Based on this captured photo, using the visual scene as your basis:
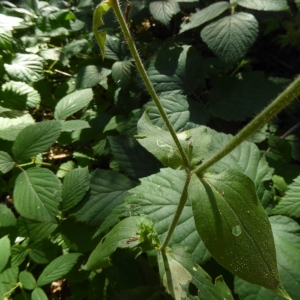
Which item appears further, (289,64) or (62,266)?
(289,64)

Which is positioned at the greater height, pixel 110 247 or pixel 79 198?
pixel 110 247

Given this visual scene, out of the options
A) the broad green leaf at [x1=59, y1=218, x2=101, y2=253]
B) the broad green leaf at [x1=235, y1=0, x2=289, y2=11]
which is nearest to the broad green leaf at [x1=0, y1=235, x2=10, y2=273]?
the broad green leaf at [x1=59, y1=218, x2=101, y2=253]

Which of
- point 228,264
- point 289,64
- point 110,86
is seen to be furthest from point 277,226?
point 289,64

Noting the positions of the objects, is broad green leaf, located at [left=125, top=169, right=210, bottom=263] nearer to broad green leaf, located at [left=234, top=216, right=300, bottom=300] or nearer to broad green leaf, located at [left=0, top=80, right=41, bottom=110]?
broad green leaf, located at [left=234, top=216, right=300, bottom=300]

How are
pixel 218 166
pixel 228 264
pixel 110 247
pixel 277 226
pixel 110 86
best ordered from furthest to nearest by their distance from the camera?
pixel 110 86, pixel 218 166, pixel 277 226, pixel 110 247, pixel 228 264

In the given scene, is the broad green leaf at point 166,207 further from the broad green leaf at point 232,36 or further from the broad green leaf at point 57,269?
the broad green leaf at point 232,36

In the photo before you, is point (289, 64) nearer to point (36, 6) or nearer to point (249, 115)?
point (249, 115)

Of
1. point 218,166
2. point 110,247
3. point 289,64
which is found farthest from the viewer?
point 289,64
